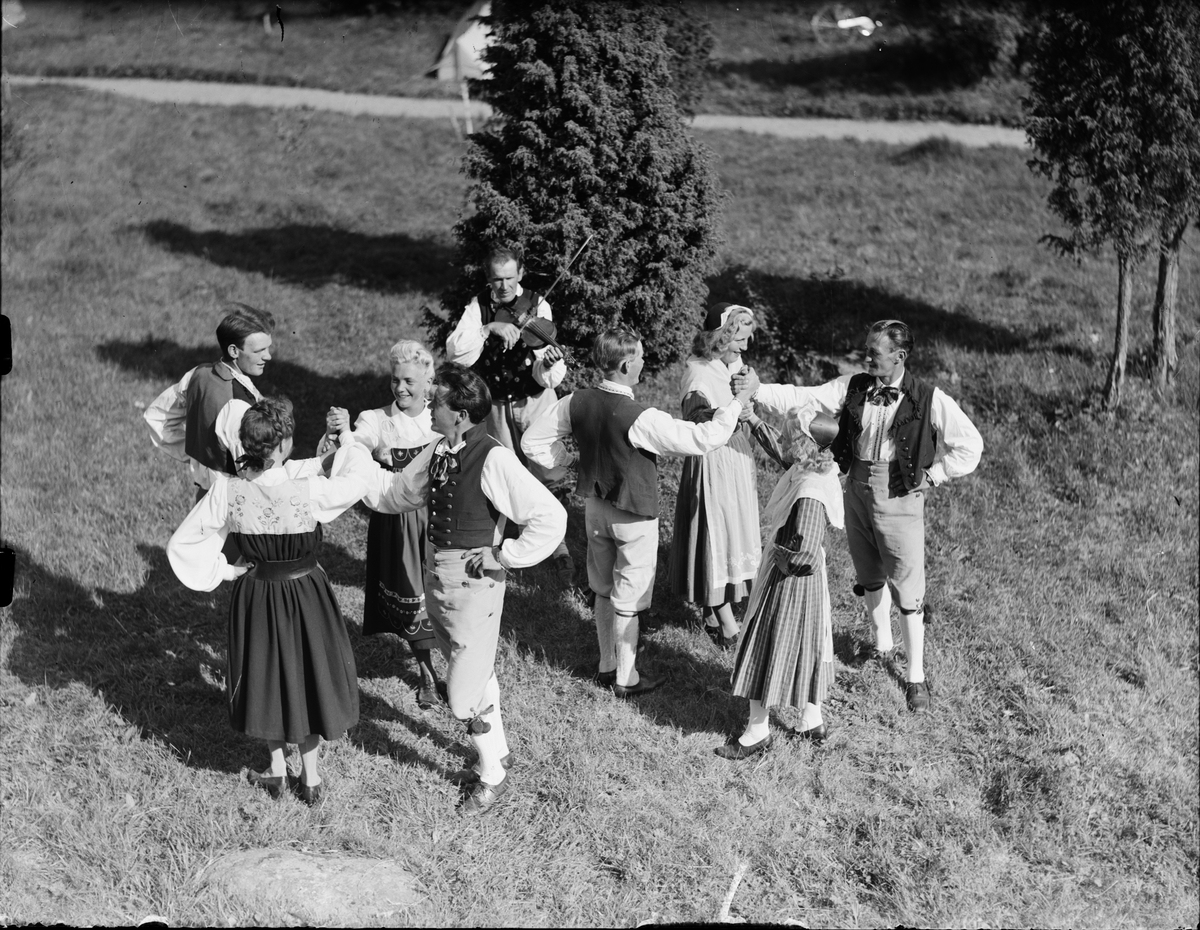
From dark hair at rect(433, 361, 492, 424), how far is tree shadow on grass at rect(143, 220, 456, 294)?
812 cm

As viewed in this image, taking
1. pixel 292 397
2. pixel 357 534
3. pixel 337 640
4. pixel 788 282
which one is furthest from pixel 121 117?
pixel 337 640

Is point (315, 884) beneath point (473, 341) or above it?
beneath

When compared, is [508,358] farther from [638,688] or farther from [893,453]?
[893,453]

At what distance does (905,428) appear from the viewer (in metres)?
5.82

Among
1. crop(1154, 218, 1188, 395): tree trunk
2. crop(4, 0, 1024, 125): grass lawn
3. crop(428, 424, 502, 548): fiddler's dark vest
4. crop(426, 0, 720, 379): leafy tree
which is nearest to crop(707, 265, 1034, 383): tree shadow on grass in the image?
crop(1154, 218, 1188, 395): tree trunk

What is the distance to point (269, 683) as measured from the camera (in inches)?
205

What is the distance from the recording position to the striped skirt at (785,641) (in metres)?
5.48

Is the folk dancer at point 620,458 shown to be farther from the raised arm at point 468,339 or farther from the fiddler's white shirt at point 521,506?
the raised arm at point 468,339

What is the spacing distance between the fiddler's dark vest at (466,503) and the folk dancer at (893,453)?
5.13 feet

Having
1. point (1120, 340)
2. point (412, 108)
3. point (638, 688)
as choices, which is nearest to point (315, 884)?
point (638, 688)

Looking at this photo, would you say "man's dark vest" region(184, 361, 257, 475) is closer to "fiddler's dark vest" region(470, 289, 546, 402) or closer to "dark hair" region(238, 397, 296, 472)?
"dark hair" region(238, 397, 296, 472)

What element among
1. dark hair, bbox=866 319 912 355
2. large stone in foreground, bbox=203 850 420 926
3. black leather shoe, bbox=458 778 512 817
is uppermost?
dark hair, bbox=866 319 912 355

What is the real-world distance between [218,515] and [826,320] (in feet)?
23.9

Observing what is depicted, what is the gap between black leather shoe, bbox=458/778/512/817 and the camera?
5461mm
